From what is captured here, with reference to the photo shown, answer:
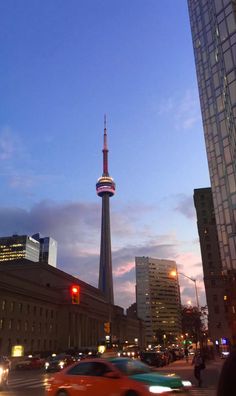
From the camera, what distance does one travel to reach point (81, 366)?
12.1 m

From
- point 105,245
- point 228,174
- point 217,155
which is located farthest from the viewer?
point 105,245

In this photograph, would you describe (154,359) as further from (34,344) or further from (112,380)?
(34,344)

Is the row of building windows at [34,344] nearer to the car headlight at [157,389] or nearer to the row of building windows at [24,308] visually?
the row of building windows at [24,308]

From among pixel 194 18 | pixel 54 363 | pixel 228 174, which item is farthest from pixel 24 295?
pixel 194 18

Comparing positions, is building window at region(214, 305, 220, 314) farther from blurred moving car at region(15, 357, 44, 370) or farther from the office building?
blurred moving car at region(15, 357, 44, 370)

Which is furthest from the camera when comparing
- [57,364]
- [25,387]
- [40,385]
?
[57,364]

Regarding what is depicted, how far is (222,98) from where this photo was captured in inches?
2084

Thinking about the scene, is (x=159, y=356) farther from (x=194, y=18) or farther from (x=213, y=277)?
(x=213, y=277)

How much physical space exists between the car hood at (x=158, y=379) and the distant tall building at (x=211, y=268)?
83852 millimetres

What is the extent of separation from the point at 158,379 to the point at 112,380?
121cm

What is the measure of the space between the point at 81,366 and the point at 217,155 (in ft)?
172

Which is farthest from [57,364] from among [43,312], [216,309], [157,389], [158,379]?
[216,309]

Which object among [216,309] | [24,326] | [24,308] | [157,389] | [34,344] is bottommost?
[157,389]

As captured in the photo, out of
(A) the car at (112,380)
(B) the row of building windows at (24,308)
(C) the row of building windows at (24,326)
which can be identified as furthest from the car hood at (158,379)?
(B) the row of building windows at (24,308)
